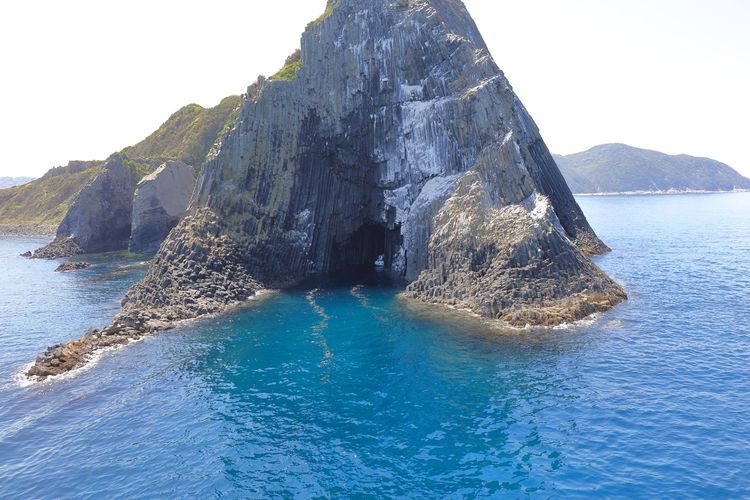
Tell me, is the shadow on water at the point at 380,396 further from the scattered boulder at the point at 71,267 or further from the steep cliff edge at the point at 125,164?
the steep cliff edge at the point at 125,164

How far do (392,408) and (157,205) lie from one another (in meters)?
78.7

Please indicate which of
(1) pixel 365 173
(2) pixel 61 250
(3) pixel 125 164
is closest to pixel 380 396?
(1) pixel 365 173

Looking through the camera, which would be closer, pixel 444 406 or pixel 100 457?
pixel 100 457

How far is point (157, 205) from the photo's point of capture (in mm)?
96500

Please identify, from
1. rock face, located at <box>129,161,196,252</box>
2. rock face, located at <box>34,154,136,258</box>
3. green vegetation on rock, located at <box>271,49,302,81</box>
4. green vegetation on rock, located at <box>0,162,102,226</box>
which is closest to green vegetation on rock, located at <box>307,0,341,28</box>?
green vegetation on rock, located at <box>271,49,302,81</box>

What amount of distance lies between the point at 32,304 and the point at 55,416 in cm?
3722

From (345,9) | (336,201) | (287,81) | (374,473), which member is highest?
(345,9)

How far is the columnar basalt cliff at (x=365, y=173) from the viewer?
56.9 m

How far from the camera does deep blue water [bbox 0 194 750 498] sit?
25.4m

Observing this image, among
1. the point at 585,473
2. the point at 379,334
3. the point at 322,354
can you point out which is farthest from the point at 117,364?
the point at 585,473

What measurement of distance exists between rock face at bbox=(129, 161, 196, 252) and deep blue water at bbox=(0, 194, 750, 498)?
4424 centimetres

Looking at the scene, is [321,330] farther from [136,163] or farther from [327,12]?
[136,163]

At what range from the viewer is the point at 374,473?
25859 millimetres

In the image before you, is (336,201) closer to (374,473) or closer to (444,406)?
(444,406)
